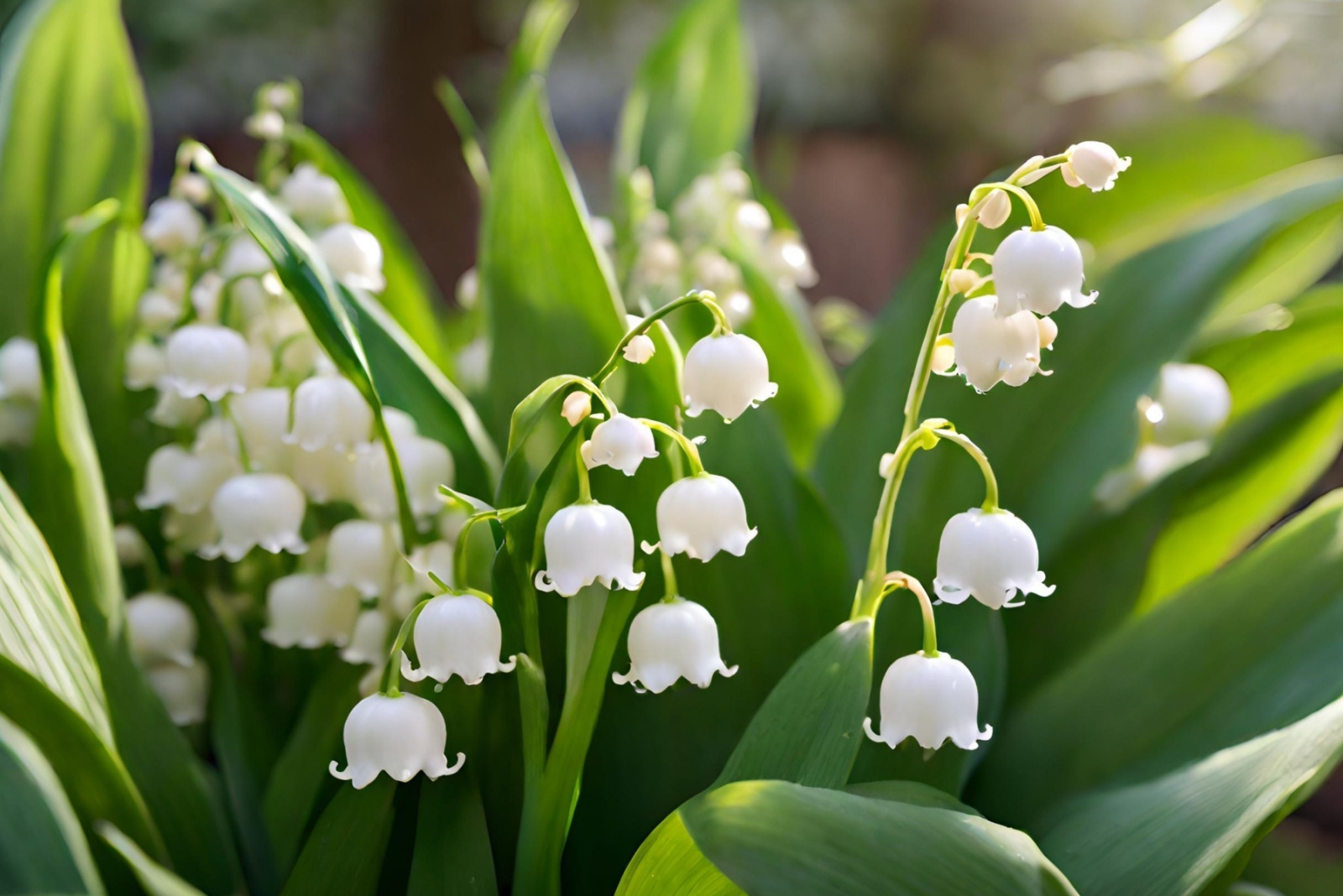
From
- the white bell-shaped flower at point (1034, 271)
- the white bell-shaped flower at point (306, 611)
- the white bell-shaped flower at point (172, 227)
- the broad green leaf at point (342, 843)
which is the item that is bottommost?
the broad green leaf at point (342, 843)

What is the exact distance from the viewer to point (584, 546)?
344 millimetres

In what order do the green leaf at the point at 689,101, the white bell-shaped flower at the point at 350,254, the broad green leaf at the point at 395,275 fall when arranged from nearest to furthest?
the white bell-shaped flower at the point at 350,254 < the broad green leaf at the point at 395,275 < the green leaf at the point at 689,101

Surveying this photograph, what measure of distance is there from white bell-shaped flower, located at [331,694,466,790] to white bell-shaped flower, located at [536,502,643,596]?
7 centimetres

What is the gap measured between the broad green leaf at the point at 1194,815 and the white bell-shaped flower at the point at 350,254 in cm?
38

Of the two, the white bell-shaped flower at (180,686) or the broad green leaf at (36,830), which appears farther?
the white bell-shaped flower at (180,686)

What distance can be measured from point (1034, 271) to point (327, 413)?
0.27 m

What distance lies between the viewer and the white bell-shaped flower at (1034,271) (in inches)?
12.9

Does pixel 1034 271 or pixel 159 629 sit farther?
pixel 159 629

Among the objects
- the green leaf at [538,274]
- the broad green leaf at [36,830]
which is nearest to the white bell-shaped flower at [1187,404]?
the green leaf at [538,274]

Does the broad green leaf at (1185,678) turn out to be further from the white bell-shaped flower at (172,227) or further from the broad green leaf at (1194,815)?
the white bell-shaped flower at (172,227)

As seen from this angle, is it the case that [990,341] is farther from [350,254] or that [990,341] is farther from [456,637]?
[350,254]

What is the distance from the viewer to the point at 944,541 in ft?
1.18

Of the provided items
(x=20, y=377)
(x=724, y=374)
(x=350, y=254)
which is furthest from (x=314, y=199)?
(x=724, y=374)

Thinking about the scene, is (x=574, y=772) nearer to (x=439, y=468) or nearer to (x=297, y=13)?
(x=439, y=468)
